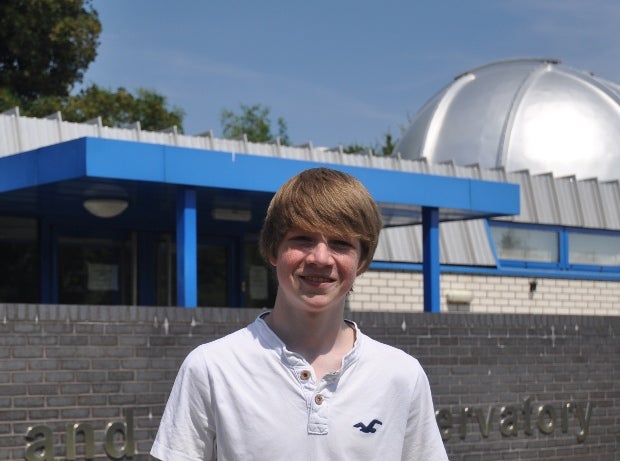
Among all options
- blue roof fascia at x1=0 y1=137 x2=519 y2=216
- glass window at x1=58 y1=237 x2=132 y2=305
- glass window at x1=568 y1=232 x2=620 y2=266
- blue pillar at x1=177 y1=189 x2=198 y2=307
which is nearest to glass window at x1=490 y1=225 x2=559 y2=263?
glass window at x1=568 y1=232 x2=620 y2=266

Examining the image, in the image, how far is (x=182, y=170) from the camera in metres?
12.3

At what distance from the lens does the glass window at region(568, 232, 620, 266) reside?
74.1 ft

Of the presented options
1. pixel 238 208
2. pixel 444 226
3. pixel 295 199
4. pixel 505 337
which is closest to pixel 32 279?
pixel 238 208

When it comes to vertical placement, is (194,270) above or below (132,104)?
below

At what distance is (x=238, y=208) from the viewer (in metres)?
15.0

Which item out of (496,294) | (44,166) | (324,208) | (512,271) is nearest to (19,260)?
(44,166)

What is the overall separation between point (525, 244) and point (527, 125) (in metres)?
7.91

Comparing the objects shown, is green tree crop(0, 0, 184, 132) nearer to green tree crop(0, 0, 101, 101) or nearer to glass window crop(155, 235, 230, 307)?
green tree crop(0, 0, 101, 101)

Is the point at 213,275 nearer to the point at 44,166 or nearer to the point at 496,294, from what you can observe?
the point at 44,166

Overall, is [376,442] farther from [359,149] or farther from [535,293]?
[359,149]

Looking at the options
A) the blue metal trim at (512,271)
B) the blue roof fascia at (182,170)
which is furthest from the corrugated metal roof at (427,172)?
the blue roof fascia at (182,170)

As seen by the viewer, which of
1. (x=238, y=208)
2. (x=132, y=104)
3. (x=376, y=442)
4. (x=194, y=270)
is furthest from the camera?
(x=132, y=104)

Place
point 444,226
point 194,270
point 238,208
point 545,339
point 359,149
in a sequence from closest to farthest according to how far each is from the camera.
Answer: point 194,270 → point 545,339 → point 238,208 → point 444,226 → point 359,149

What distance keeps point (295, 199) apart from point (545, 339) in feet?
36.0
